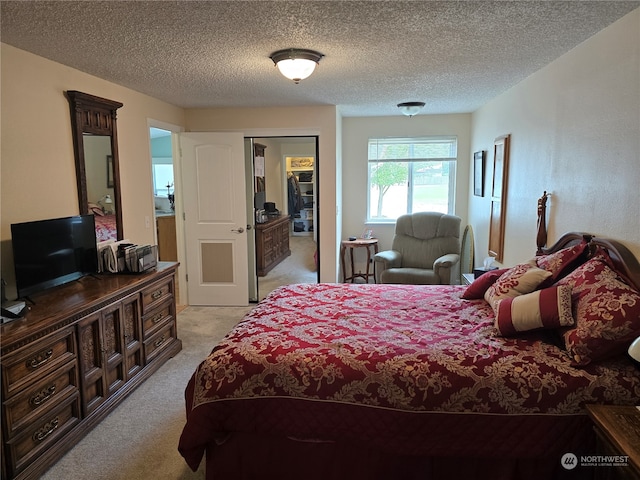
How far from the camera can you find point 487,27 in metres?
2.33

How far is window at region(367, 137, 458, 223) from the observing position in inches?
229

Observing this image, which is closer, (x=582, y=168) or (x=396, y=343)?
(x=396, y=343)

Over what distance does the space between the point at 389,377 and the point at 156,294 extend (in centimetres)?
220

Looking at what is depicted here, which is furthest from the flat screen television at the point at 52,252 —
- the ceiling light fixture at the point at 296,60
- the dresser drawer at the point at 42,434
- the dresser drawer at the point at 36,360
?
the ceiling light fixture at the point at 296,60

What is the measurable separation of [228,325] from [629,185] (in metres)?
3.57

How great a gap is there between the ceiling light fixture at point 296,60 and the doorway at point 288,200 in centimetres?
290

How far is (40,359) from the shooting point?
217 cm

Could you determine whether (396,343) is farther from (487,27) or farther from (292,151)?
(292,151)

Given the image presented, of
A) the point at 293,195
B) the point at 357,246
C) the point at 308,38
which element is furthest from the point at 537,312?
the point at 293,195

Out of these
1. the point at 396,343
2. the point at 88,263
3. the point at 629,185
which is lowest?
the point at 396,343

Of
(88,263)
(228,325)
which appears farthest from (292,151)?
(88,263)

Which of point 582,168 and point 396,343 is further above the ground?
point 582,168

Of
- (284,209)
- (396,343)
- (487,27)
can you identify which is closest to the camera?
(396,343)

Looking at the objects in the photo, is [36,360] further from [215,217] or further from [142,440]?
[215,217]
